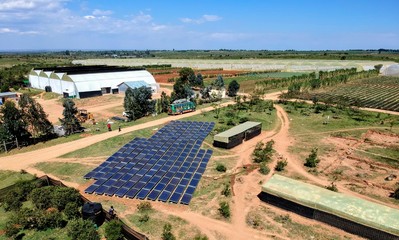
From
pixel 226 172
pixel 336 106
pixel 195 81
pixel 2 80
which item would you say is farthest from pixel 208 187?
pixel 2 80

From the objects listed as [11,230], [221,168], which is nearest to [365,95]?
[221,168]

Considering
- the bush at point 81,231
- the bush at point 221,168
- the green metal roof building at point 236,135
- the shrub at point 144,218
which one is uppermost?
the green metal roof building at point 236,135

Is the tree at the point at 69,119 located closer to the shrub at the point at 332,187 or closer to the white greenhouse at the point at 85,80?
the white greenhouse at the point at 85,80

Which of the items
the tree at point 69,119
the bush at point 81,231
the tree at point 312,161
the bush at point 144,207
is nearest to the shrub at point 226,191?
the bush at point 144,207

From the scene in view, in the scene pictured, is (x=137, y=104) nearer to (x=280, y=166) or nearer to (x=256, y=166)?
(x=256, y=166)

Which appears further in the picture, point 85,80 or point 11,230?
point 85,80
